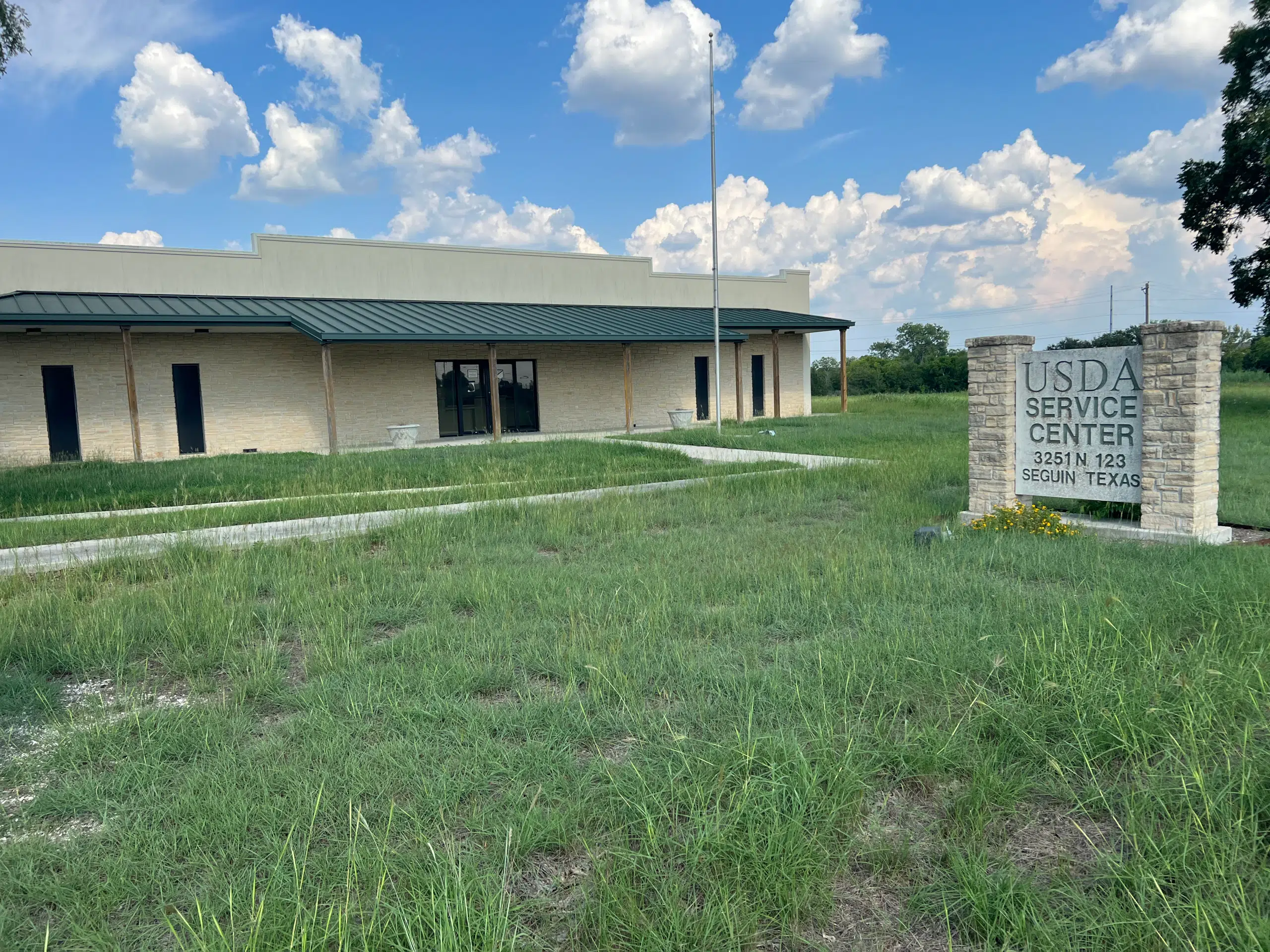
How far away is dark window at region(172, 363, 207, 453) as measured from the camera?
74.7 feet

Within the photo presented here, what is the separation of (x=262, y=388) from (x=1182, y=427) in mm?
22368

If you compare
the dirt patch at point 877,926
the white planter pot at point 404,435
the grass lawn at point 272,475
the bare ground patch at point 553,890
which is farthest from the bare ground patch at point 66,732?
the white planter pot at point 404,435

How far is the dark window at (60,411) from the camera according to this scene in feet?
69.6

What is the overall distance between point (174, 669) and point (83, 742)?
1195mm

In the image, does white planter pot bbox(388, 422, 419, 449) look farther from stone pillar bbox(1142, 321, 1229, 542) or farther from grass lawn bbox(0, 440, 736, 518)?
stone pillar bbox(1142, 321, 1229, 542)

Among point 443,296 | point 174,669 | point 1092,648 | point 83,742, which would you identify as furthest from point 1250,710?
point 443,296

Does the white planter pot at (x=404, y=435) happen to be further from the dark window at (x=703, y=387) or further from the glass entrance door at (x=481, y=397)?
the dark window at (x=703, y=387)

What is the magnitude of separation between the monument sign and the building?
14902 mm

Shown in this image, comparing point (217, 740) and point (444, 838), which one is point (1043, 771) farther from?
point (217, 740)

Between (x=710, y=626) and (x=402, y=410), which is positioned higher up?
(x=402, y=410)

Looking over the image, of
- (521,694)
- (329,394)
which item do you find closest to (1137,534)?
(521,694)

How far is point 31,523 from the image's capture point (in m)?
10.8

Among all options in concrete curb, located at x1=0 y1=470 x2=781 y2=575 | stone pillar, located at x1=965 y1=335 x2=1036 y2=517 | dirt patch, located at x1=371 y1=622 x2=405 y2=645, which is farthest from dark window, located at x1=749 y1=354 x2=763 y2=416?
dirt patch, located at x1=371 y1=622 x2=405 y2=645

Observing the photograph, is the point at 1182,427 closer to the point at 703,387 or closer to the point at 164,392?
the point at 164,392
